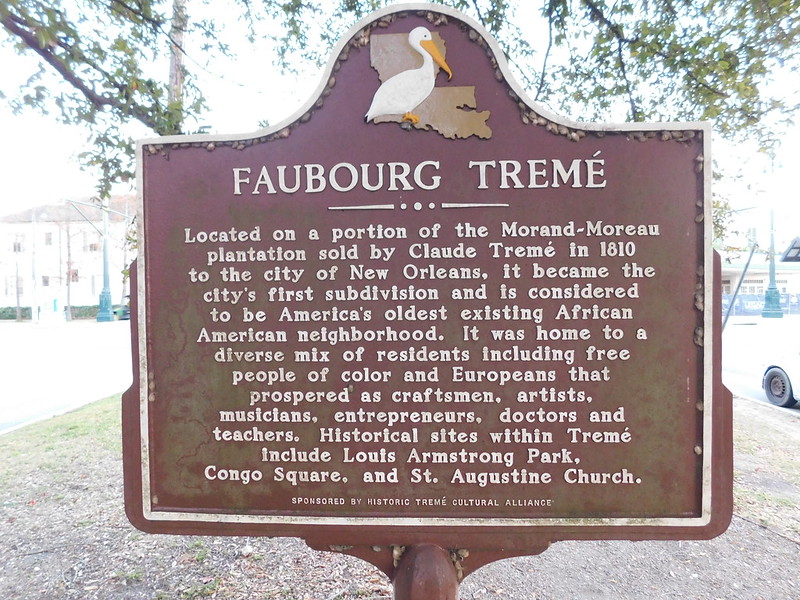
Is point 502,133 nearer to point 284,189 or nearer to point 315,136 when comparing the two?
point 315,136

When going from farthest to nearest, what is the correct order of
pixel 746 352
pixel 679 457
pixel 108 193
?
pixel 746 352 < pixel 108 193 < pixel 679 457

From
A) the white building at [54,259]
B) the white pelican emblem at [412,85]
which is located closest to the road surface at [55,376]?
the white pelican emblem at [412,85]

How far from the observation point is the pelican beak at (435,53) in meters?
1.76

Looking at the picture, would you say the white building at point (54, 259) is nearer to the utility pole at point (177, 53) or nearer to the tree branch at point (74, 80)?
the utility pole at point (177, 53)

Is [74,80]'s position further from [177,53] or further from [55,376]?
[55,376]

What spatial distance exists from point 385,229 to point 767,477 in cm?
503

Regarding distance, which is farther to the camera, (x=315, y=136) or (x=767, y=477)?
(x=767, y=477)

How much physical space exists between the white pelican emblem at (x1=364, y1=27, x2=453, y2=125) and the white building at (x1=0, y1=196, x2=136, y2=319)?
42.4 m

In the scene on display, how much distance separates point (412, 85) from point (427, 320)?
875 millimetres

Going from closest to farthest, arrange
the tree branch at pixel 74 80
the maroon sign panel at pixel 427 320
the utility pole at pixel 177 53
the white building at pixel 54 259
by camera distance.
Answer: the maroon sign panel at pixel 427 320, the tree branch at pixel 74 80, the utility pole at pixel 177 53, the white building at pixel 54 259

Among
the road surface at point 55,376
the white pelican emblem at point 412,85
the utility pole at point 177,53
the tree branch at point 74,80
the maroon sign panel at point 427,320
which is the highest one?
the utility pole at point 177,53

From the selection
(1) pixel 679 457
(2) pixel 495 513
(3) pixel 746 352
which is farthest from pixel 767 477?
(3) pixel 746 352

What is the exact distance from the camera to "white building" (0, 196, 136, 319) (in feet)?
129

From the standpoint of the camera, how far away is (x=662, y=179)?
1771 millimetres
